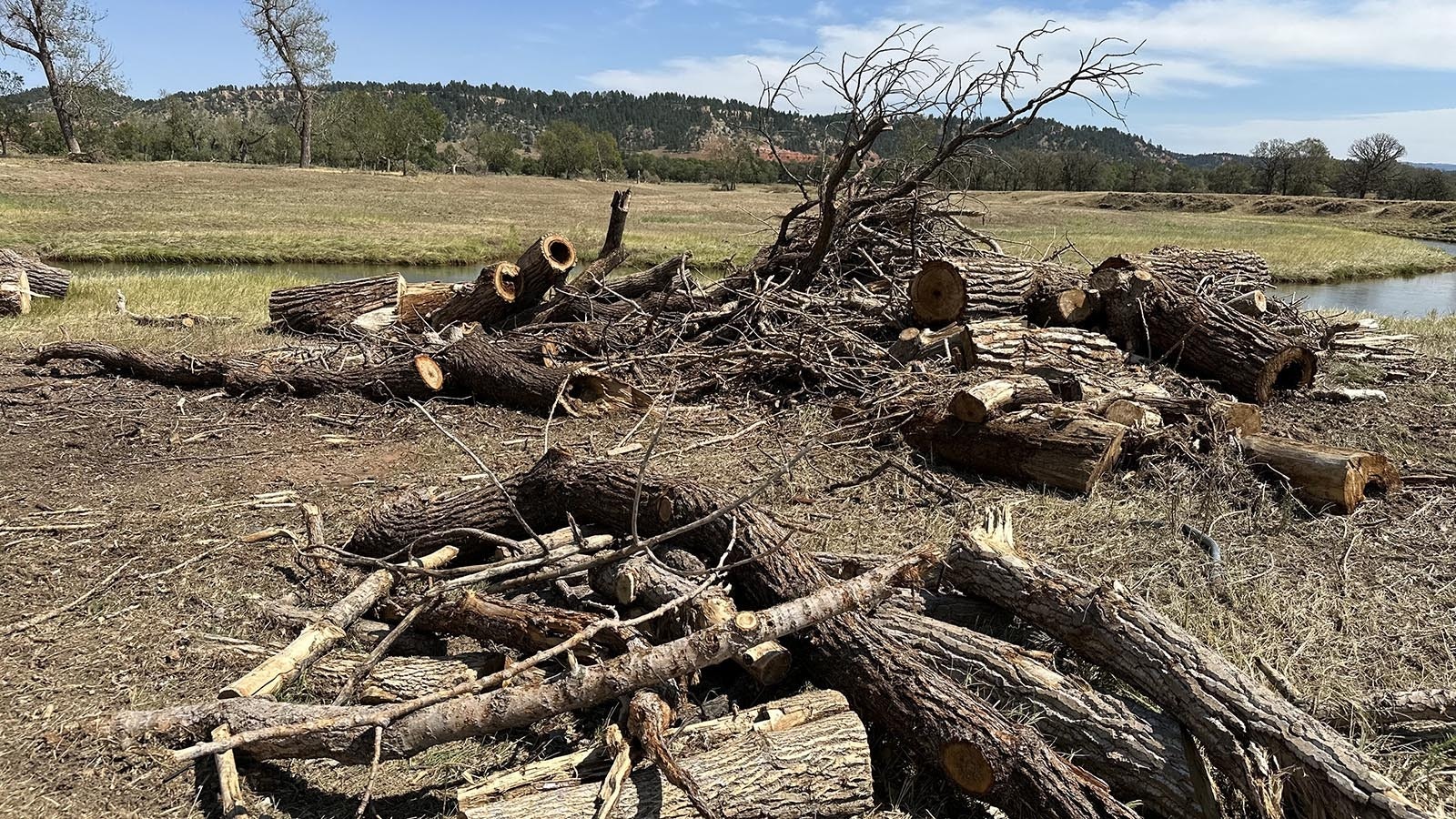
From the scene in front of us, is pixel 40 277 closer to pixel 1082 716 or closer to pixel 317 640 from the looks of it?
pixel 317 640

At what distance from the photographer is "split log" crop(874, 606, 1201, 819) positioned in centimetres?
282

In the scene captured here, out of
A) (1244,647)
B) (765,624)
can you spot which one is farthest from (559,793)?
(1244,647)

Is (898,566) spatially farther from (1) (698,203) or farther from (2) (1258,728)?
(1) (698,203)

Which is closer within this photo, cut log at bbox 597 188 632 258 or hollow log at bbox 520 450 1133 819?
hollow log at bbox 520 450 1133 819

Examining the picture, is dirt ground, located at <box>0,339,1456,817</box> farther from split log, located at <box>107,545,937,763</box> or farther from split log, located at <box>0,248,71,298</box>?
split log, located at <box>0,248,71,298</box>

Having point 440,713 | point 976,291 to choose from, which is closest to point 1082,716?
point 440,713

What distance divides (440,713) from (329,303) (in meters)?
8.02

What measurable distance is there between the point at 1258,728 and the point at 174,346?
968 cm

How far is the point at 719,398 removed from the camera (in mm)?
7199

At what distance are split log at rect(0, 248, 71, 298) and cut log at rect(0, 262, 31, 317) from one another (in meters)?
0.16

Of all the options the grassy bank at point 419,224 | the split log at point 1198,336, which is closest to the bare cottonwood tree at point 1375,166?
the grassy bank at point 419,224

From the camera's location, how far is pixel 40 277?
11.1m

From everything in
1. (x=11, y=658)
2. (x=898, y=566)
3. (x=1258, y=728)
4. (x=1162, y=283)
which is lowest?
(x=11, y=658)

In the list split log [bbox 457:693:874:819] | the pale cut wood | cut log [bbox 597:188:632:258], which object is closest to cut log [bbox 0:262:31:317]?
cut log [bbox 597:188:632:258]
